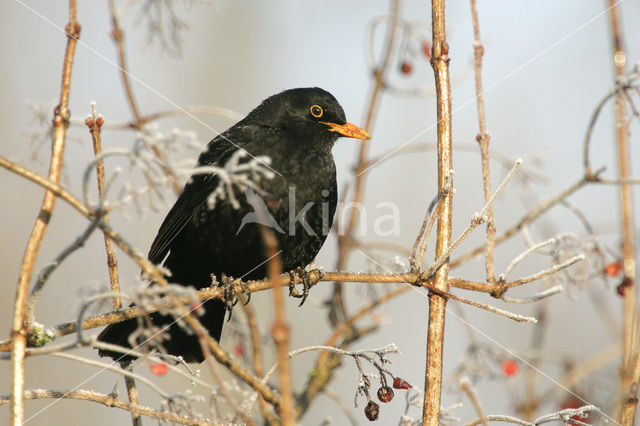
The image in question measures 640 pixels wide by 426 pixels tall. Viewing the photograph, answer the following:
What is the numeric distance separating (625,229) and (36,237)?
1.66 meters

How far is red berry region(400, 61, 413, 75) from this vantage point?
4164mm

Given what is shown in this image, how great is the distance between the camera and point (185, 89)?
962 centimetres

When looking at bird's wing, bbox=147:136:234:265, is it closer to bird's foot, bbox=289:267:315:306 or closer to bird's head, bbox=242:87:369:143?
bird's head, bbox=242:87:369:143

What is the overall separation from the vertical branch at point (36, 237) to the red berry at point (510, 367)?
2.64m

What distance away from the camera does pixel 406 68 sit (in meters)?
4.20

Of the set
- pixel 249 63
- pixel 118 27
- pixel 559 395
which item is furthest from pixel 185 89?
pixel 559 395

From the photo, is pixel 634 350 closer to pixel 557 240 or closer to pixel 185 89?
pixel 557 240

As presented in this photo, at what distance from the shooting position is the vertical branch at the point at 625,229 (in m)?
1.87

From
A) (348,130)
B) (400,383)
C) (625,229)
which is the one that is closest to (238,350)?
(348,130)

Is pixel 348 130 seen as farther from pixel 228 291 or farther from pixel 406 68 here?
pixel 228 291

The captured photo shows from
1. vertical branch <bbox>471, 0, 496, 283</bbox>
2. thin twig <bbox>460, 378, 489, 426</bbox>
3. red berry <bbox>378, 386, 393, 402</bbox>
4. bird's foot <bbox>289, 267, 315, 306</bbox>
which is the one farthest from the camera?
bird's foot <bbox>289, 267, 315, 306</bbox>

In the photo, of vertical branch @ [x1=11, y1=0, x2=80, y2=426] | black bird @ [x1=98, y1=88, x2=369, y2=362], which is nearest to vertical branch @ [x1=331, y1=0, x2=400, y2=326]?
black bird @ [x1=98, y1=88, x2=369, y2=362]

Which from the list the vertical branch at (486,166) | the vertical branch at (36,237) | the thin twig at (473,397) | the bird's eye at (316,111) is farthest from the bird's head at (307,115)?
the thin twig at (473,397)

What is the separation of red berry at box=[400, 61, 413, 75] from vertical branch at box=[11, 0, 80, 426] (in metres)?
2.59
